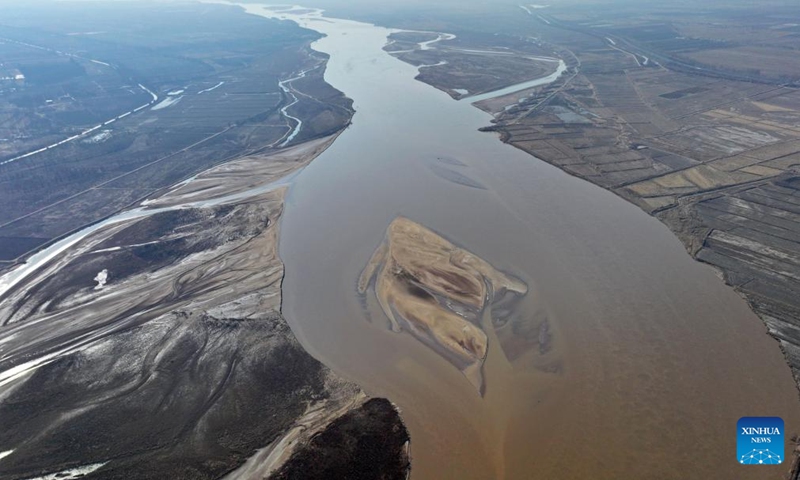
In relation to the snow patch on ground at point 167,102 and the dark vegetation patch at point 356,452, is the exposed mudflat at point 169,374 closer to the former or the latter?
the dark vegetation patch at point 356,452

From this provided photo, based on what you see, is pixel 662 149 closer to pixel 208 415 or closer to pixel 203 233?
pixel 203 233

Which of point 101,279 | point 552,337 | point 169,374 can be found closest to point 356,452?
point 169,374

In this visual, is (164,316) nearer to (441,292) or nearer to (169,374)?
(169,374)

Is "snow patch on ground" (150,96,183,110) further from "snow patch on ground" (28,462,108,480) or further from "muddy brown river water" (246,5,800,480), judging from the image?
"snow patch on ground" (28,462,108,480)

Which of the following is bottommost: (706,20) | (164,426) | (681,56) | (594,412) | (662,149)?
(164,426)

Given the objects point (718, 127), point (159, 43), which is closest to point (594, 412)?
point (718, 127)

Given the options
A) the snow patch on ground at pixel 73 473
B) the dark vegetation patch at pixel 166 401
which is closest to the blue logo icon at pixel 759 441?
the dark vegetation patch at pixel 166 401
